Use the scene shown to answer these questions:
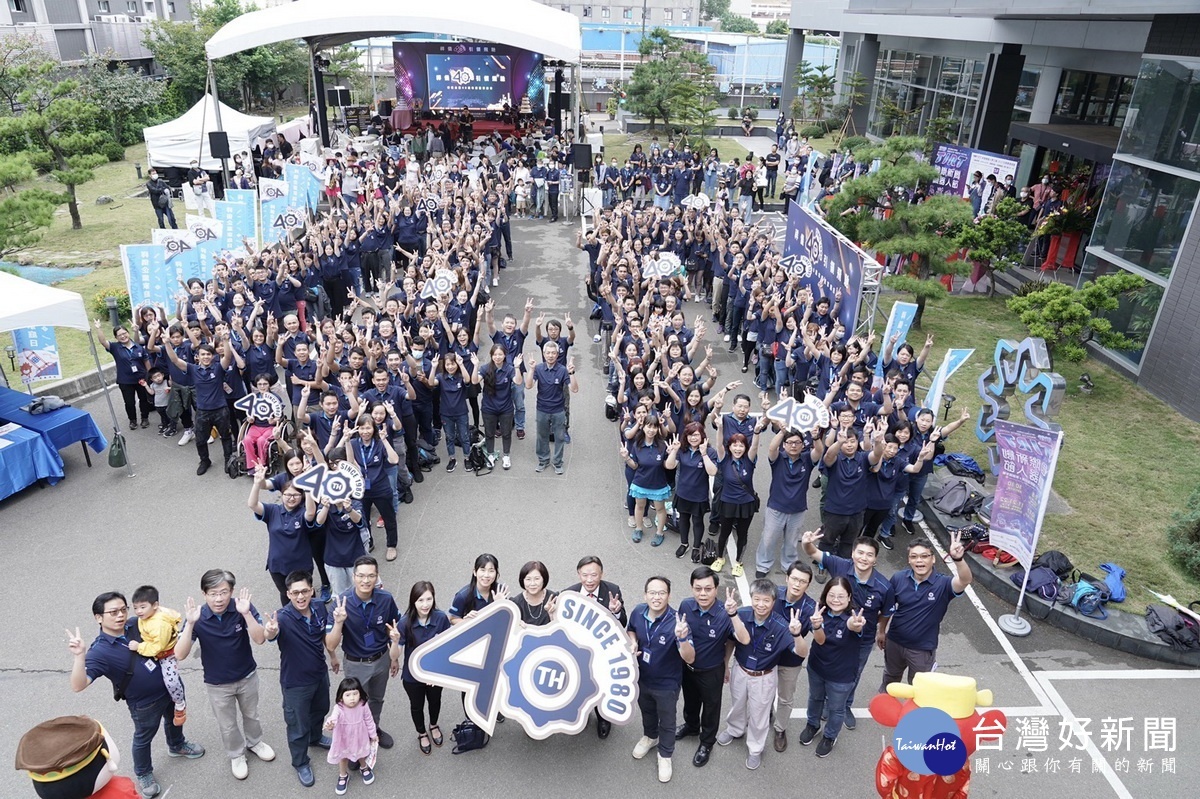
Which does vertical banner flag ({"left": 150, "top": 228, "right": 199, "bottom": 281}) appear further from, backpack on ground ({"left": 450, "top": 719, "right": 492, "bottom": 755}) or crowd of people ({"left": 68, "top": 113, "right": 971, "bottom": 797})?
backpack on ground ({"left": 450, "top": 719, "right": 492, "bottom": 755})

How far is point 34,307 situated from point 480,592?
643 cm

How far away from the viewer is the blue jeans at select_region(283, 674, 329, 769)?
509 cm

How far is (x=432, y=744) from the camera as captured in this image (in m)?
5.54

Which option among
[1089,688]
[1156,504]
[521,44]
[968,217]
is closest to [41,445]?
[1089,688]

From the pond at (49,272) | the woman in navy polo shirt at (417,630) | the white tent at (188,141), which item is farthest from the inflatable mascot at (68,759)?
the white tent at (188,141)

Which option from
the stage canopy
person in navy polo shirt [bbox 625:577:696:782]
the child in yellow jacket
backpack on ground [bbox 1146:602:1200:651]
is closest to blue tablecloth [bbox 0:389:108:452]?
the child in yellow jacket

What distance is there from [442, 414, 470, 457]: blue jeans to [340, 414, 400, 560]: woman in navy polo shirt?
1.78 metres

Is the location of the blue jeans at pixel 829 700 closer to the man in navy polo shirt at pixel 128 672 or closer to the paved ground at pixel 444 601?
the paved ground at pixel 444 601

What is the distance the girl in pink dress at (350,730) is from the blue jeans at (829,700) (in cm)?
292

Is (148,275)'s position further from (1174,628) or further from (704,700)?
(1174,628)

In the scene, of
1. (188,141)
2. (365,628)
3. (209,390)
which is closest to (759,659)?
(365,628)

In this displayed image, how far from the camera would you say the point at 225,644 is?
492 cm

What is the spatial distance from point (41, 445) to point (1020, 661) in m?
9.85

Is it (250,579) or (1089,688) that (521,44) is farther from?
(1089,688)
